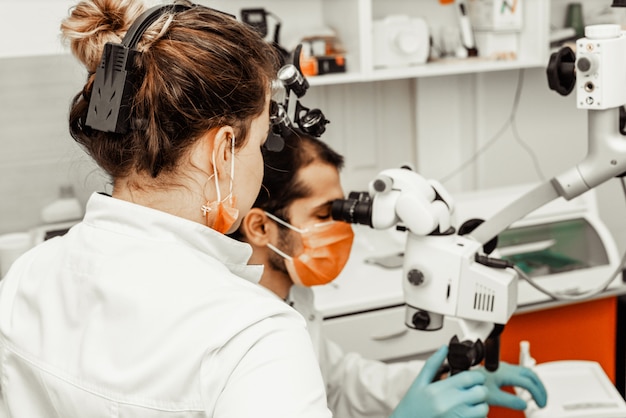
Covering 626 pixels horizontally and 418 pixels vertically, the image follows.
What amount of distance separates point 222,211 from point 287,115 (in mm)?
227

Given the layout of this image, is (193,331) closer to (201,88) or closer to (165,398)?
(165,398)

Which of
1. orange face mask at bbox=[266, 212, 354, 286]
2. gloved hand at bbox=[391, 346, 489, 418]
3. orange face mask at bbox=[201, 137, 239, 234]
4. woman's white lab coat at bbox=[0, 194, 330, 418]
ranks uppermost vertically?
orange face mask at bbox=[201, 137, 239, 234]

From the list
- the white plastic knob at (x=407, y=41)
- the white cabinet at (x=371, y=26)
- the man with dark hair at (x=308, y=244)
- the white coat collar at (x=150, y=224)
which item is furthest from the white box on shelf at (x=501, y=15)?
the white coat collar at (x=150, y=224)

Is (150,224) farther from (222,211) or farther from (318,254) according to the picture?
(318,254)

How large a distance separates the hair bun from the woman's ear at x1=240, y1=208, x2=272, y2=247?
588 millimetres

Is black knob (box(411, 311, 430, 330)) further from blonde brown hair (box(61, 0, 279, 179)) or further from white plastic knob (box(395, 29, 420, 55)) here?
white plastic knob (box(395, 29, 420, 55))

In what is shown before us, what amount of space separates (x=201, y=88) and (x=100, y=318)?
11.9 inches

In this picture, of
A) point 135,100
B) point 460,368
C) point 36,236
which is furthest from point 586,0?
point 135,100

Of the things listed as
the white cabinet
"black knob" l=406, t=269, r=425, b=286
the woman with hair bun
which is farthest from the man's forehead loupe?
the white cabinet

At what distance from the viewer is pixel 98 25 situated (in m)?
1.03

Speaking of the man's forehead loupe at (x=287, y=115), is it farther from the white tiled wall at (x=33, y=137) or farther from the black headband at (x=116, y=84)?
the white tiled wall at (x=33, y=137)

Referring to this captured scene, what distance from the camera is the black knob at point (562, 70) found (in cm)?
118

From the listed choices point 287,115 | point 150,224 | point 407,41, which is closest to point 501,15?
point 407,41

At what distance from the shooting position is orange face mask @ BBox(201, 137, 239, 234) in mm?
983
